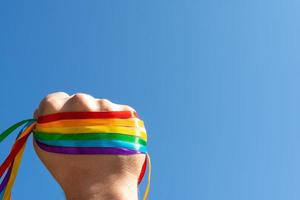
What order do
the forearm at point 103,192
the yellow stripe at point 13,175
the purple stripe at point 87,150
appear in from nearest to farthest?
the forearm at point 103,192, the purple stripe at point 87,150, the yellow stripe at point 13,175

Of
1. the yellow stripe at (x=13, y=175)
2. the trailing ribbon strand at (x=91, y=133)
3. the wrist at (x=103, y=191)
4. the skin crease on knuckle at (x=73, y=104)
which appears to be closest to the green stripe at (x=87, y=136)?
the trailing ribbon strand at (x=91, y=133)

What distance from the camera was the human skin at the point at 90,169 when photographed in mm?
2895

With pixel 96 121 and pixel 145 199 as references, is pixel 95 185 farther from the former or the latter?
pixel 145 199

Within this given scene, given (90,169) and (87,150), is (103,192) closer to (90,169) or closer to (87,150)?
(90,169)

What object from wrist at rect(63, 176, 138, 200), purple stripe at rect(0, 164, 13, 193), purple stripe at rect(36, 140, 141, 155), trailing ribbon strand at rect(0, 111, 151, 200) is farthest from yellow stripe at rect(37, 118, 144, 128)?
purple stripe at rect(0, 164, 13, 193)

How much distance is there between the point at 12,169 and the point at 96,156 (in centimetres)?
73

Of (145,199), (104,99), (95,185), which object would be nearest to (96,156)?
(95,185)

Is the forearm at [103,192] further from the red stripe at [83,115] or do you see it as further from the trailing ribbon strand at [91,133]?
the red stripe at [83,115]

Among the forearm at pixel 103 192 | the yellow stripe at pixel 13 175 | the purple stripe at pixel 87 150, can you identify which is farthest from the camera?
the yellow stripe at pixel 13 175

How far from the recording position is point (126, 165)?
3020mm

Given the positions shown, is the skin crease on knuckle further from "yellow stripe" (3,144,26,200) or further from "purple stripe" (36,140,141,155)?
"yellow stripe" (3,144,26,200)

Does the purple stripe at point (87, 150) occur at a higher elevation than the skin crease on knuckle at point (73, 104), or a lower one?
lower

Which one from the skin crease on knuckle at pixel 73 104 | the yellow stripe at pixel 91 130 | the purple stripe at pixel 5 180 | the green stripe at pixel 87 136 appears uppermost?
the skin crease on knuckle at pixel 73 104

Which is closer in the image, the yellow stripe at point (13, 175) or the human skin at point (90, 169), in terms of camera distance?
the human skin at point (90, 169)
